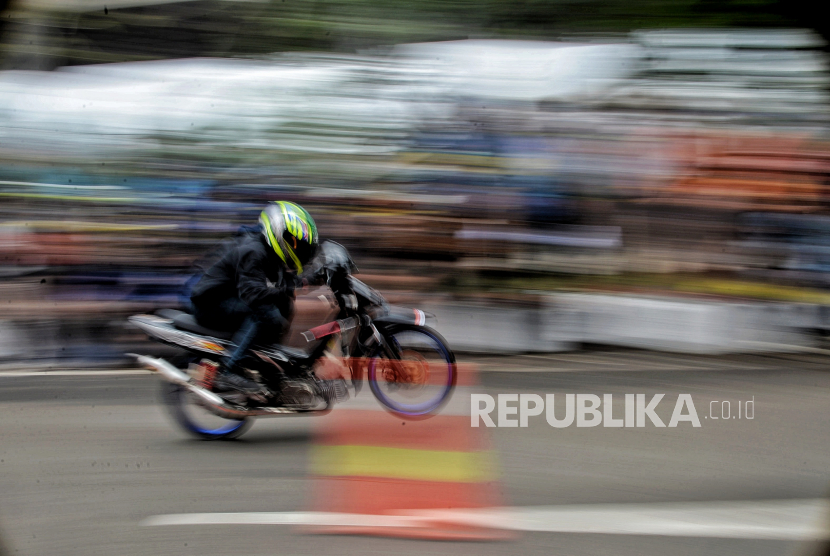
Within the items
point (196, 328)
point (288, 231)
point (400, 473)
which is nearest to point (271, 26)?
point (288, 231)

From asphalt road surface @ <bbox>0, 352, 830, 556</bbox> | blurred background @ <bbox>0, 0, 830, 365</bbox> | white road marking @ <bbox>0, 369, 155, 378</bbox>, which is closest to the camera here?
asphalt road surface @ <bbox>0, 352, 830, 556</bbox>

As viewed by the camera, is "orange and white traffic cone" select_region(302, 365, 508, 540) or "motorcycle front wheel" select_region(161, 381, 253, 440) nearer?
"orange and white traffic cone" select_region(302, 365, 508, 540)

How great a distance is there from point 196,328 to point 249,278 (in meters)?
0.50

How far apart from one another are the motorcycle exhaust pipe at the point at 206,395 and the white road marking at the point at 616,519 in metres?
1.18

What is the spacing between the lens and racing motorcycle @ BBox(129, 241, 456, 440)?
16.6 feet

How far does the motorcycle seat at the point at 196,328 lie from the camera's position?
509 centimetres

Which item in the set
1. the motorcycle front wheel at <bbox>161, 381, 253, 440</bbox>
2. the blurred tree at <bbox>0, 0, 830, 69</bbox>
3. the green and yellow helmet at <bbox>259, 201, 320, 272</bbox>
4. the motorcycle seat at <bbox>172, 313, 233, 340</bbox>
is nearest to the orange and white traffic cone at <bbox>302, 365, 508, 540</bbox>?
the motorcycle front wheel at <bbox>161, 381, 253, 440</bbox>

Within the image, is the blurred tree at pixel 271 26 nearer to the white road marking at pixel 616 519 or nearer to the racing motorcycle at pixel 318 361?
the racing motorcycle at pixel 318 361

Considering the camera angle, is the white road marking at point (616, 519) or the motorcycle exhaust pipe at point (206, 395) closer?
the white road marking at point (616, 519)

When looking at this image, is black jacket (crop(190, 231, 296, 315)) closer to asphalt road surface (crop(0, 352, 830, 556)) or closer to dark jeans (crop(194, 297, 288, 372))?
dark jeans (crop(194, 297, 288, 372))

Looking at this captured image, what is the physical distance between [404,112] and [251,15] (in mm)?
1792

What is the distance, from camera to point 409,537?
11.5 feet

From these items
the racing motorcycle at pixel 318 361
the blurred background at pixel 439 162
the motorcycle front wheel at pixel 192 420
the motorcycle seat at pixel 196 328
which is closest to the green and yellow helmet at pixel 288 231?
the racing motorcycle at pixel 318 361

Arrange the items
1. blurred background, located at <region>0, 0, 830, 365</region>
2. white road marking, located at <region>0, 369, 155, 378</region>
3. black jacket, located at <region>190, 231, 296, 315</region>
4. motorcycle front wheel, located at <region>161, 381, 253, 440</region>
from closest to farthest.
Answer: black jacket, located at <region>190, 231, 296, 315</region>
motorcycle front wheel, located at <region>161, 381, 253, 440</region>
white road marking, located at <region>0, 369, 155, 378</region>
blurred background, located at <region>0, 0, 830, 365</region>
